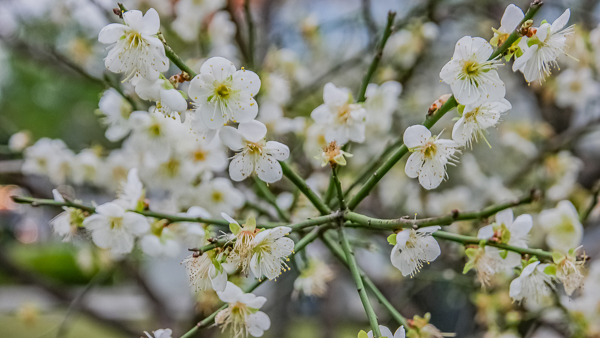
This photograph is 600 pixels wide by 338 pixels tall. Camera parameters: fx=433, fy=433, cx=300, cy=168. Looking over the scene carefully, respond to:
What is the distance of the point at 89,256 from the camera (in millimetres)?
2049

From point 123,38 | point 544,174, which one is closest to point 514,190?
point 544,174

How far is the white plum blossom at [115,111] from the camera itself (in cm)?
101

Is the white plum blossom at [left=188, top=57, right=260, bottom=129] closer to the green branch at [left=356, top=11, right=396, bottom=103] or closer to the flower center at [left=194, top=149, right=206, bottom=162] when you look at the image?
the green branch at [left=356, top=11, right=396, bottom=103]

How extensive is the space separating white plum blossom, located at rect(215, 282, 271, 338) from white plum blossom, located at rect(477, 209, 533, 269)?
38cm

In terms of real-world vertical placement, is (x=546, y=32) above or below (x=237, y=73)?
below

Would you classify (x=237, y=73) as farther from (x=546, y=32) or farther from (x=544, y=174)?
(x=544, y=174)

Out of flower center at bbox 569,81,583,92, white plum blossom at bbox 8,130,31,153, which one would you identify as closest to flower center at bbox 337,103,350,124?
white plum blossom at bbox 8,130,31,153

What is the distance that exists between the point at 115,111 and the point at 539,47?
0.88 meters

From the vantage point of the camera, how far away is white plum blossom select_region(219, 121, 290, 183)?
2.10 ft

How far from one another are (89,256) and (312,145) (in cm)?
139

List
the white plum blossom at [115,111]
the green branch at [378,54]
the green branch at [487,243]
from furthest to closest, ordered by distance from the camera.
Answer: the white plum blossom at [115,111]
the green branch at [378,54]
the green branch at [487,243]

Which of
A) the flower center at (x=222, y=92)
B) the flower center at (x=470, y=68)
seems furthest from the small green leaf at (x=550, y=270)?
the flower center at (x=222, y=92)

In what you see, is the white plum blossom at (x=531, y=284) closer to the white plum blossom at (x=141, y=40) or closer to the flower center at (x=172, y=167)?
the white plum blossom at (x=141, y=40)

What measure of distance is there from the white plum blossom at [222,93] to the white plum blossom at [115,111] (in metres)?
0.46
